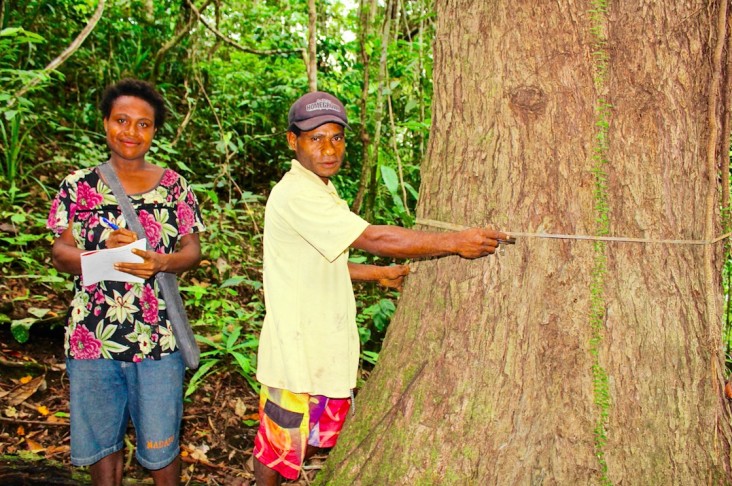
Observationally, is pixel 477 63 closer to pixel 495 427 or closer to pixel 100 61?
pixel 495 427

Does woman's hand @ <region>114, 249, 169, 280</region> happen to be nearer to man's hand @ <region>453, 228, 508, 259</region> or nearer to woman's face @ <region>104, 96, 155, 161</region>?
woman's face @ <region>104, 96, 155, 161</region>

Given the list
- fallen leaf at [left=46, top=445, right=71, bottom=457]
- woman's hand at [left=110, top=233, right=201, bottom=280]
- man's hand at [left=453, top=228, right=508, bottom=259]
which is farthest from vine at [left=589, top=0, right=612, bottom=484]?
fallen leaf at [left=46, top=445, right=71, bottom=457]

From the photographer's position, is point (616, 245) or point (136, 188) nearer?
point (616, 245)

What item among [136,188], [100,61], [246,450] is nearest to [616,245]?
[136,188]

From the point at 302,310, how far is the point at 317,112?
702mm

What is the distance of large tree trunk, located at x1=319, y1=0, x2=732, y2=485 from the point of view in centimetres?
201

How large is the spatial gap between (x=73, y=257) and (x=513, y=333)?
1.60 metres

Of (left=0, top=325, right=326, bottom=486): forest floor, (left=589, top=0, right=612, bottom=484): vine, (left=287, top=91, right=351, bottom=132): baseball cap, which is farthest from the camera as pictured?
(left=0, top=325, right=326, bottom=486): forest floor

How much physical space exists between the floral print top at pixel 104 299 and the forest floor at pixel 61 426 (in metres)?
0.98

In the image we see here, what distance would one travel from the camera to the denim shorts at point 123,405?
2434 mm

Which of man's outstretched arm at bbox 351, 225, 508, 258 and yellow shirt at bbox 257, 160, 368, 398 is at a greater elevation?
man's outstretched arm at bbox 351, 225, 508, 258

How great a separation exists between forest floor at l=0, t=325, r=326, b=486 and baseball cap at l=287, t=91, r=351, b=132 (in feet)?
5.86

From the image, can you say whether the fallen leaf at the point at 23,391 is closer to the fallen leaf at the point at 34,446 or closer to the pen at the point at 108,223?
the fallen leaf at the point at 34,446

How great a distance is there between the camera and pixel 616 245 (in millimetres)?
2018
